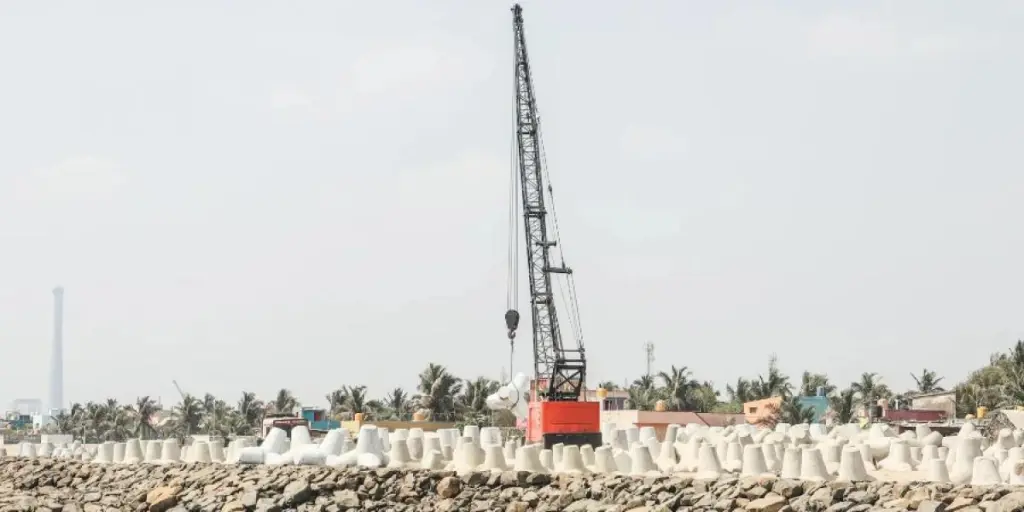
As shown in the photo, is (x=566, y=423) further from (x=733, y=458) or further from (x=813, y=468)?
(x=813, y=468)

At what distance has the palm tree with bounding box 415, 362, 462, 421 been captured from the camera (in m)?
92.2

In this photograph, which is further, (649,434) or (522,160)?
(522,160)

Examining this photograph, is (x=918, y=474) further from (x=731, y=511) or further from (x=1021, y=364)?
(x=1021, y=364)

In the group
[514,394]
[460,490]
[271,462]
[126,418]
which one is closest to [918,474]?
[460,490]

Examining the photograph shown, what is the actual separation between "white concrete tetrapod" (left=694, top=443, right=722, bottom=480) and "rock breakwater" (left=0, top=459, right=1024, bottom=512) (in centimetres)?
96

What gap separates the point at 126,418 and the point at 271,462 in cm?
7797

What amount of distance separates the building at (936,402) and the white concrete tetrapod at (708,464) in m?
49.5

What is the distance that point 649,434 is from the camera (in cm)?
4597

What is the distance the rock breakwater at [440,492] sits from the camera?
26.0 meters

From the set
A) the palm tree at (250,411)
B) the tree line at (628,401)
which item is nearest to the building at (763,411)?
the tree line at (628,401)

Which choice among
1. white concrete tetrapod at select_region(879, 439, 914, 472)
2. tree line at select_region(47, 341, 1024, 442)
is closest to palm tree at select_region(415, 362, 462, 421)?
tree line at select_region(47, 341, 1024, 442)

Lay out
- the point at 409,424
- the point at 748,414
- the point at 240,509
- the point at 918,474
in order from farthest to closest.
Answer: the point at 748,414 < the point at 409,424 < the point at 240,509 < the point at 918,474

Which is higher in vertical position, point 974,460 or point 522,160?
point 522,160

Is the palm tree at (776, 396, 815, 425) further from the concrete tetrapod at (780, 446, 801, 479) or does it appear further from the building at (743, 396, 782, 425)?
the concrete tetrapod at (780, 446, 801, 479)
